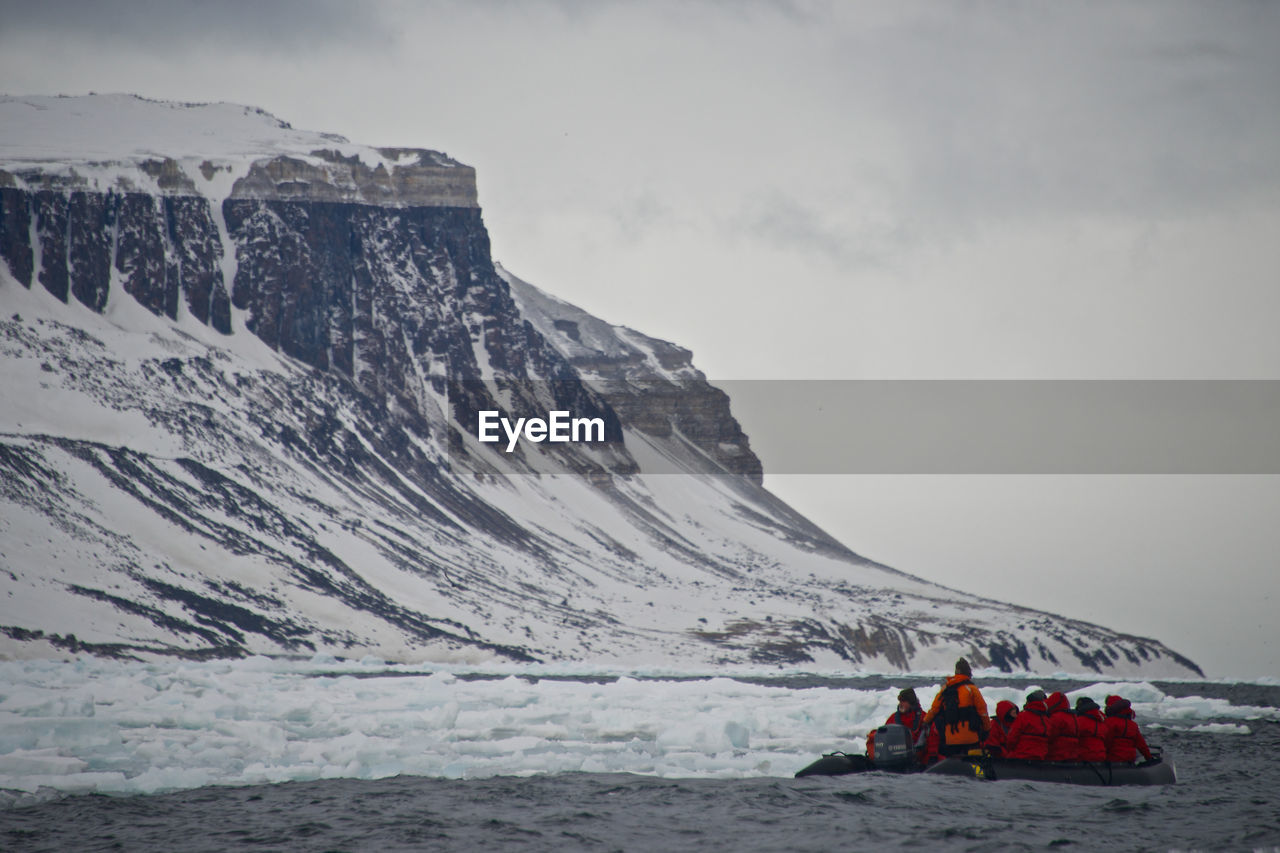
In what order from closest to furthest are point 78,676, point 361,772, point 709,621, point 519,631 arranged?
1. point 361,772
2. point 78,676
3. point 519,631
4. point 709,621

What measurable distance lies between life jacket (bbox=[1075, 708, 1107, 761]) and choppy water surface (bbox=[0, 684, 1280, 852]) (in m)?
1.21

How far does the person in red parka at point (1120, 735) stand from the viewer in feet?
125

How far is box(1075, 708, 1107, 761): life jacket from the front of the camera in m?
37.8

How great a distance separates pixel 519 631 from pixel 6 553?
62.5m

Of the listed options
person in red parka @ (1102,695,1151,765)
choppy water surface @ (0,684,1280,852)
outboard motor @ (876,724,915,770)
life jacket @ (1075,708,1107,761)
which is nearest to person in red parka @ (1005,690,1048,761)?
choppy water surface @ (0,684,1280,852)

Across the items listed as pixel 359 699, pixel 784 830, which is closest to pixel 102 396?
pixel 359 699

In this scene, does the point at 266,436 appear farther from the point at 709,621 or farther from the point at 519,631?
the point at 709,621

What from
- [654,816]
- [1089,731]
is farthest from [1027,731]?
[654,816]

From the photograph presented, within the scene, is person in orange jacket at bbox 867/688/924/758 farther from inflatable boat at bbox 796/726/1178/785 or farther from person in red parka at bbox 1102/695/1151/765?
person in red parka at bbox 1102/695/1151/765

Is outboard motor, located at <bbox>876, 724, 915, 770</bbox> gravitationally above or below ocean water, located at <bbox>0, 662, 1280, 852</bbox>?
above

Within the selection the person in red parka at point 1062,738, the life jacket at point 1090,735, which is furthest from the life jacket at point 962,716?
the life jacket at point 1090,735

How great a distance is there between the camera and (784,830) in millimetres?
30703

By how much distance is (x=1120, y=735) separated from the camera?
38.4 m

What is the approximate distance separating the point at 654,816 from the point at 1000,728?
11.3 metres
